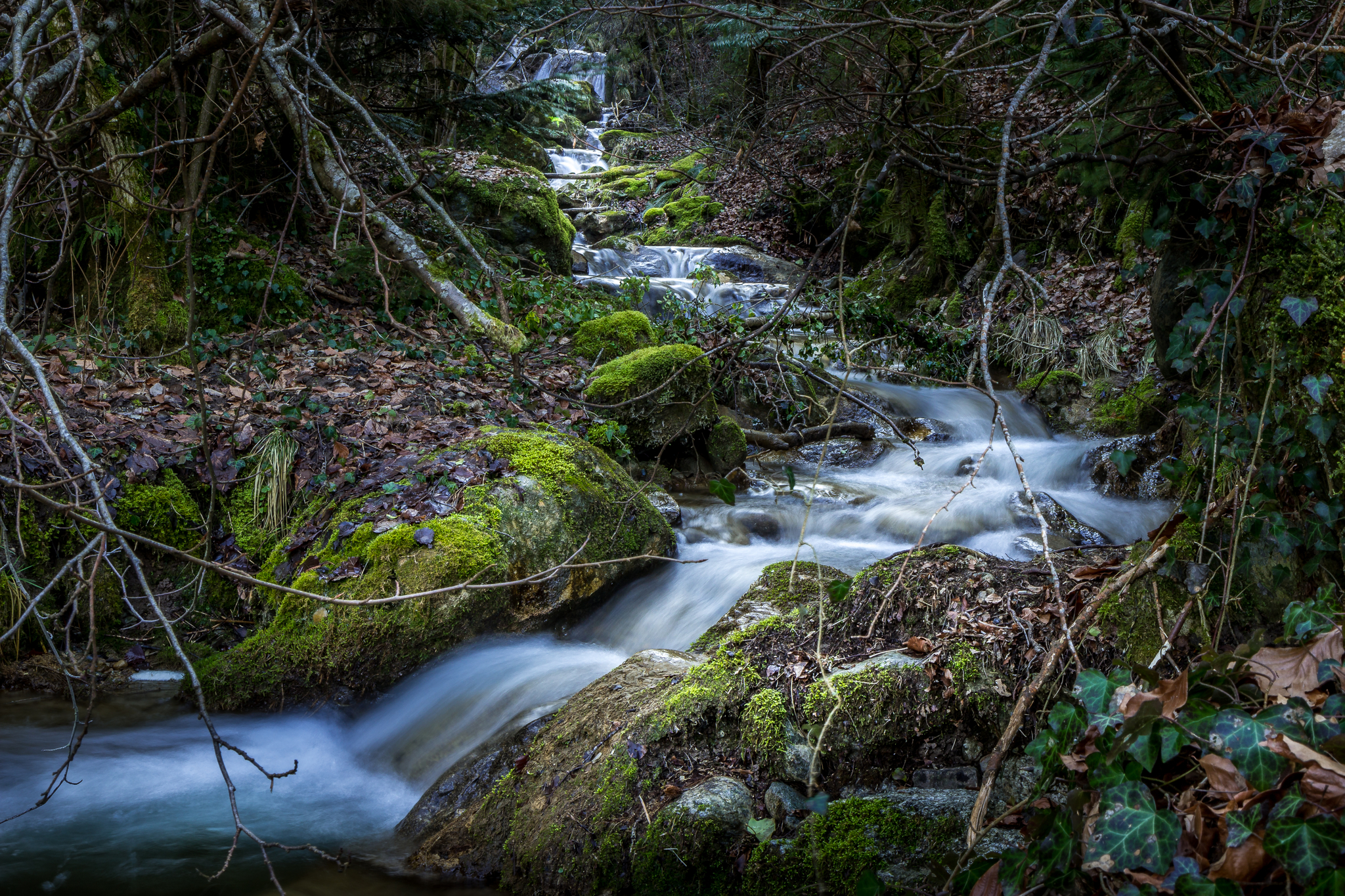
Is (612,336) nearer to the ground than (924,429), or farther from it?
farther from it

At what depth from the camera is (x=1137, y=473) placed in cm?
645

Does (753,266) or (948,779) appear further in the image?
(753,266)

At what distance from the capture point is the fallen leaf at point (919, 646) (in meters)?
2.89

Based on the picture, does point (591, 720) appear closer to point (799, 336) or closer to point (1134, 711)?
point (1134, 711)

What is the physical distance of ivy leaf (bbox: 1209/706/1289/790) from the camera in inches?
62.7

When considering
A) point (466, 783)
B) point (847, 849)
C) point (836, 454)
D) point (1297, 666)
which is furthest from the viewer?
point (836, 454)

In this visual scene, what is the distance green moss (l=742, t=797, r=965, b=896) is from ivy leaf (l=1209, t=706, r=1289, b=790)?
3.52 ft

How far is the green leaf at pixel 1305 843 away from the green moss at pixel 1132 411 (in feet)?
20.8

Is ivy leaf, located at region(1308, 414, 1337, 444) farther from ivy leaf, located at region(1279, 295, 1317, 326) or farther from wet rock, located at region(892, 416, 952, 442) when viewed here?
wet rock, located at region(892, 416, 952, 442)

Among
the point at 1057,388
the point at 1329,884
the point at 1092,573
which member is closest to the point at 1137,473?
the point at 1057,388

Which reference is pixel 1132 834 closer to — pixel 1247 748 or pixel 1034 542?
pixel 1247 748

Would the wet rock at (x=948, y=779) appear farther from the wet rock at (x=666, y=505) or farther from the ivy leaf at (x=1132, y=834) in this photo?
the wet rock at (x=666, y=505)

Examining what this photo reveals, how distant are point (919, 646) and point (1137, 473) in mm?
4674

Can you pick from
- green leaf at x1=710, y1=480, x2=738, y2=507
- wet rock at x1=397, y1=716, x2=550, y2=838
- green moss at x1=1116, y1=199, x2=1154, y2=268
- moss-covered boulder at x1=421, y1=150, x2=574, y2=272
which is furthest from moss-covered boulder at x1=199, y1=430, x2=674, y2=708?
green moss at x1=1116, y1=199, x2=1154, y2=268
